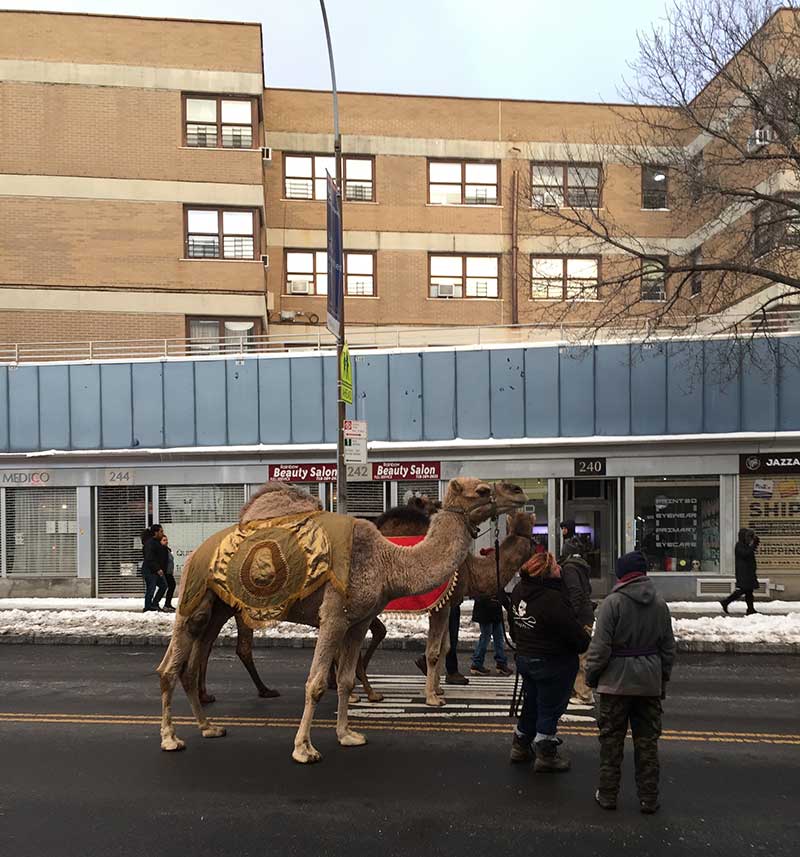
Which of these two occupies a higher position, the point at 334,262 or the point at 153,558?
the point at 334,262

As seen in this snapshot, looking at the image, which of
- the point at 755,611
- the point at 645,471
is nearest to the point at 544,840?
the point at 755,611

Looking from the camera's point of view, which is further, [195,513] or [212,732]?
Answer: [195,513]

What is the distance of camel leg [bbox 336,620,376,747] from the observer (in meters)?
7.30

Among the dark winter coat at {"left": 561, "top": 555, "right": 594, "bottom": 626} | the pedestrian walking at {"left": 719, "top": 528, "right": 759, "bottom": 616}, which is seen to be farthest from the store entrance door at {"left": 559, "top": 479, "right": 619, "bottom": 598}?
the dark winter coat at {"left": 561, "top": 555, "right": 594, "bottom": 626}

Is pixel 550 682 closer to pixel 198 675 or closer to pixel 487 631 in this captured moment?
pixel 198 675

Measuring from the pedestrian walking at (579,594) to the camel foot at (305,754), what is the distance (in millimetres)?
2894

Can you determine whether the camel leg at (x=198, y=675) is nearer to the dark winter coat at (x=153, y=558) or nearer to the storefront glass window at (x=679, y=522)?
the dark winter coat at (x=153, y=558)

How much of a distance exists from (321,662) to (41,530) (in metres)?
16.1

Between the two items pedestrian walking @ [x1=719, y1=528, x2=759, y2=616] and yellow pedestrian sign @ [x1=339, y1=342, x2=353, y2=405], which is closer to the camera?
yellow pedestrian sign @ [x1=339, y1=342, x2=353, y2=405]

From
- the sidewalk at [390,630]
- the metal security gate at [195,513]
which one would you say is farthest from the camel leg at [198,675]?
the metal security gate at [195,513]

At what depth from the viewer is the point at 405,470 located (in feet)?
64.7

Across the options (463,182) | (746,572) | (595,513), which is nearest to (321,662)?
(746,572)

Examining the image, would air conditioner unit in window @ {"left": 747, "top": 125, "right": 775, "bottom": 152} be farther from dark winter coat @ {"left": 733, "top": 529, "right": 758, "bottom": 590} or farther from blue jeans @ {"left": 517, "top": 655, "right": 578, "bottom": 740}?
blue jeans @ {"left": 517, "top": 655, "right": 578, "bottom": 740}

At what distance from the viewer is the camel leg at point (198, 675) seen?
761 centimetres
